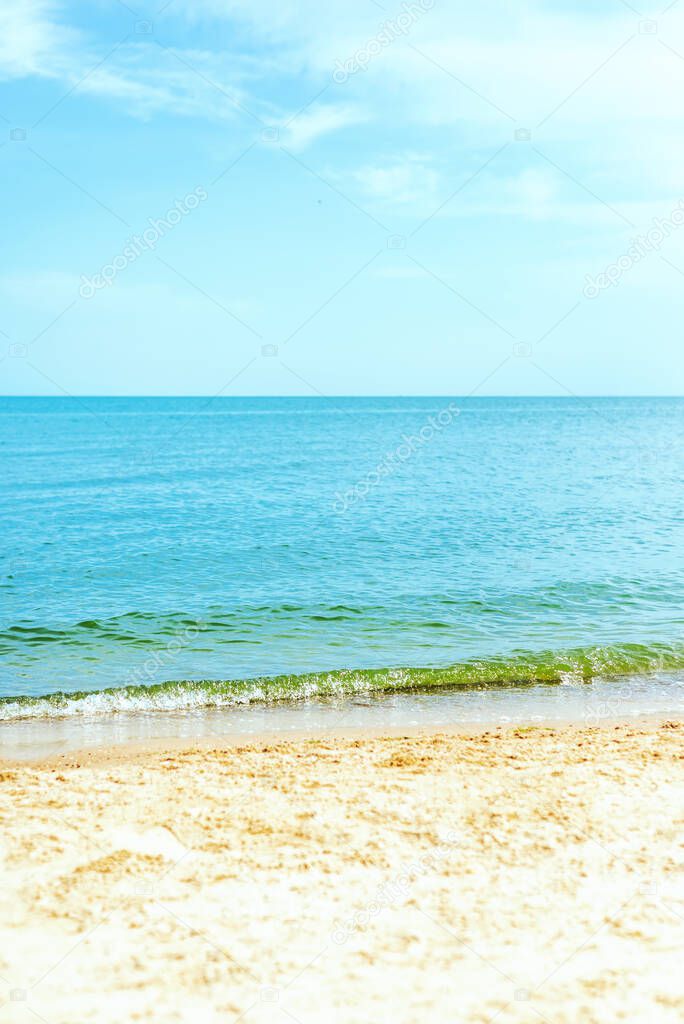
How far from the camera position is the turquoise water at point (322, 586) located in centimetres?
1354

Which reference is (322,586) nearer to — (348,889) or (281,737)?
(281,737)

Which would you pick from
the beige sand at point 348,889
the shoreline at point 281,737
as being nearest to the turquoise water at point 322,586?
the shoreline at point 281,737

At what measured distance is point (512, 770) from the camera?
918cm

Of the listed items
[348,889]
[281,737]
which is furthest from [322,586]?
[348,889]

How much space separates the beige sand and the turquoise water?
3.74m

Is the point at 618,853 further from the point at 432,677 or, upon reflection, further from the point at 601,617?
the point at 601,617

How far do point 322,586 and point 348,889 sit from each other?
1148cm

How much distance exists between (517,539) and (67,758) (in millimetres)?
15861

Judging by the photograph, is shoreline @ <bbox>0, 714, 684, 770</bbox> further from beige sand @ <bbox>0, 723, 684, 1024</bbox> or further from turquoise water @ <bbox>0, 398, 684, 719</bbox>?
turquoise water @ <bbox>0, 398, 684, 719</bbox>

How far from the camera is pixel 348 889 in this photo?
6875mm

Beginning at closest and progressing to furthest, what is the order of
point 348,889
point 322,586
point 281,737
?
1. point 348,889
2. point 281,737
3. point 322,586

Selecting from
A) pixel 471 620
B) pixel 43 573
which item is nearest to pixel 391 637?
pixel 471 620

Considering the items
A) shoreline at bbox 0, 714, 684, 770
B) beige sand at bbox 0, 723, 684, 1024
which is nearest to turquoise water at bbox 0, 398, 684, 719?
shoreline at bbox 0, 714, 684, 770

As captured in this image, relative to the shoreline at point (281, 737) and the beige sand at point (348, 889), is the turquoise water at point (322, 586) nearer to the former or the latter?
the shoreline at point (281, 737)
